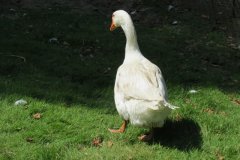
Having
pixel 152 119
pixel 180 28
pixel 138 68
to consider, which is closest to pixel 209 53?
pixel 180 28

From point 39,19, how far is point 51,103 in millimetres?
4949

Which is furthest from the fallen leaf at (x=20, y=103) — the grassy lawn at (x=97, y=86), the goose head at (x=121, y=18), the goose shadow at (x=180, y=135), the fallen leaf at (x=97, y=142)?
the goose shadow at (x=180, y=135)

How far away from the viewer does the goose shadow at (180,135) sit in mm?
6684

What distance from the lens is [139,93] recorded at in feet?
20.4

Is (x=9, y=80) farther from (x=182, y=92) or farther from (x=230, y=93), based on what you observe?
(x=230, y=93)

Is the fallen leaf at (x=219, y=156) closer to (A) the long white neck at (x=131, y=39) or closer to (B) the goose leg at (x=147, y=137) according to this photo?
(B) the goose leg at (x=147, y=137)

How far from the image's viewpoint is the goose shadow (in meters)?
6.68

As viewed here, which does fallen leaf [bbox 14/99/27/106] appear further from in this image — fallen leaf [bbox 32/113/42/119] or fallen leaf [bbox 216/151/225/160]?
fallen leaf [bbox 216/151/225/160]

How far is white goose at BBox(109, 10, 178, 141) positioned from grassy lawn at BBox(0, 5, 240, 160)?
1.41 ft

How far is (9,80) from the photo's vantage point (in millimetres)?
8602

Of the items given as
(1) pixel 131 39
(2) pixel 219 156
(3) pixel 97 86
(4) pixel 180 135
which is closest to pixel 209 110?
(4) pixel 180 135

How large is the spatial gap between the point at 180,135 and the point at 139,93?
114 centimetres

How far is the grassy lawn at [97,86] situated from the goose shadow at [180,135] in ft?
0.05

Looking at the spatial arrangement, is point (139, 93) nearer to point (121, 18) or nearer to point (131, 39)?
point (131, 39)
